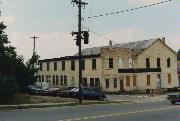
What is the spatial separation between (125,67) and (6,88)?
3187 cm

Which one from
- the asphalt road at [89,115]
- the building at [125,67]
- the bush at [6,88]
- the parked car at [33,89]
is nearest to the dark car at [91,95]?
the parked car at [33,89]

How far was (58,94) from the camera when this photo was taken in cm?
4828

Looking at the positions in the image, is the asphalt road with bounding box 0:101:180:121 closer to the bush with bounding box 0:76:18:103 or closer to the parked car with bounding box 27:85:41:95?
the bush with bounding box 0:76:18:103

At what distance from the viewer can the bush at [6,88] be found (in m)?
31.7

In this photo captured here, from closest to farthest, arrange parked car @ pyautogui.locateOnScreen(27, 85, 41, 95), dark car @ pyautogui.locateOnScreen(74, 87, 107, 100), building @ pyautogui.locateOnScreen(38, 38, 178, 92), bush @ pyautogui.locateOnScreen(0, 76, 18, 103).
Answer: bush @ pyautogui.locateOnScreen(0, 76, 18, 103) → dark car @ pyautogui.locateOnScreen(74, 87, 107, 100) → parked car @ pyautogui.locateOnScreen(27, 85, 41, 95) → building @ pyautogui.locateOnScreen(38, 38, 178, 92)

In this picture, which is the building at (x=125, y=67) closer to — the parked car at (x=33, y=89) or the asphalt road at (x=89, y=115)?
the parked car at (x=33, y=89)

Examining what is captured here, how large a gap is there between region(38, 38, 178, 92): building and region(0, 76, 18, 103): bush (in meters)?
27.3

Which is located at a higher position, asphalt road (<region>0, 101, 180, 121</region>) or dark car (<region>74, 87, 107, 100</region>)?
dark car (<region>74, 87, 107, 100</region>)

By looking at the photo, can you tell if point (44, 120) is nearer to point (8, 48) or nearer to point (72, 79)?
point (8, 48)

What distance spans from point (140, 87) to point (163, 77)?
6.15m

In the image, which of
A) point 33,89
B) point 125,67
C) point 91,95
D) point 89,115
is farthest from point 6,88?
point 125,67

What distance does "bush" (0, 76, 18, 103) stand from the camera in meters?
31.7

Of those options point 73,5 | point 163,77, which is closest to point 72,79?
point 163,77

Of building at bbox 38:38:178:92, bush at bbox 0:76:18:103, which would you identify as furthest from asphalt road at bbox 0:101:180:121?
building at bbox 38:38:178:92
